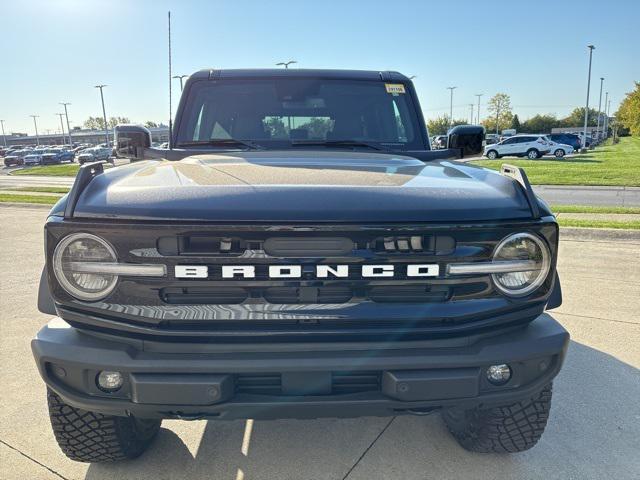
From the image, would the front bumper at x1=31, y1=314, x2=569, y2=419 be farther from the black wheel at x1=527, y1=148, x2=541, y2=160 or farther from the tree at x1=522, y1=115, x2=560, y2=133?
the tree at x1=522, y1=115, x2=560, y2=133

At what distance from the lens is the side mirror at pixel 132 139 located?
3.41 meters

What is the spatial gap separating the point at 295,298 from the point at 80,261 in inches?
30.6

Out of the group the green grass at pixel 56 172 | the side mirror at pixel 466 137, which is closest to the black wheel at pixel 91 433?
the side mirror at pixel 466 137

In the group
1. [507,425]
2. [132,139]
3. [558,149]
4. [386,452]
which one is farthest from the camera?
[558,149]

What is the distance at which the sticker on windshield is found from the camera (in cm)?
347

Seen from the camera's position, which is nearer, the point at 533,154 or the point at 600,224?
the point at 600,224

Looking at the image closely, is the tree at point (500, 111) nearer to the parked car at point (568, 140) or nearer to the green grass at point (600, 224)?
the parked car at point (568, 140)

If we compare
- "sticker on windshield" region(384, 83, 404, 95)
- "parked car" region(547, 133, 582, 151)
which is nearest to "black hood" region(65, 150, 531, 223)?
"sticker on windshield" region(384, 83, 404, 95)

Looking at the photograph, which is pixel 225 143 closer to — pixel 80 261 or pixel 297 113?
pixel 297 113

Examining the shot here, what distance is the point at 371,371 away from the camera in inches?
71.6

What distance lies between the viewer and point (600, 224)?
7.72 m

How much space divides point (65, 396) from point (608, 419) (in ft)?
8.91

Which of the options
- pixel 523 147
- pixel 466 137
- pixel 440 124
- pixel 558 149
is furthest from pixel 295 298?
pixel 440 124

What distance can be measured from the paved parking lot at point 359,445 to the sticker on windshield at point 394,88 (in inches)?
82.3
